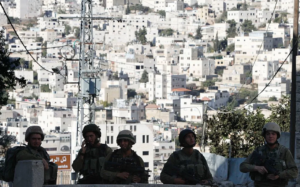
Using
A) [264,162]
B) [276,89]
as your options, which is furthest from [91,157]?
[276,89]

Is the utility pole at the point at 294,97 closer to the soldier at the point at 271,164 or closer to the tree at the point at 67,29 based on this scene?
the soldier at the point at 271,164

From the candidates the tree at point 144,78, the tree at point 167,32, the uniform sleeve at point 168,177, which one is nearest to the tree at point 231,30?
the tree at point 167,32

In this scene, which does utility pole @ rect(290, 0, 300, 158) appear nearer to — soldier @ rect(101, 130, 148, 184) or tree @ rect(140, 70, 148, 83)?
soldier @ rect(101, 130, 148, 184)

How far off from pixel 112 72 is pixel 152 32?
27725mm

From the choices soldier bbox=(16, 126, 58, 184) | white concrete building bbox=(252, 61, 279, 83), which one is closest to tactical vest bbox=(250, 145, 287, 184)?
soldier bbox=(16, 126, 58, 184)

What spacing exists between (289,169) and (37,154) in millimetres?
1801

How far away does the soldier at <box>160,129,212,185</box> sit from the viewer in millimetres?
6867

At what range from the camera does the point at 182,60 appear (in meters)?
136

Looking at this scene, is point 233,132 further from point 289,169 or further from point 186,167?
A: point 186,167

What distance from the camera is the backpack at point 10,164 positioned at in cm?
675

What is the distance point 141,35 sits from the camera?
527 feet

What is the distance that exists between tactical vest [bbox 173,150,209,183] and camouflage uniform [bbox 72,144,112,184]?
0.67 metres

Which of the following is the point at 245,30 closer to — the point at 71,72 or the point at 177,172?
the point at 71,72

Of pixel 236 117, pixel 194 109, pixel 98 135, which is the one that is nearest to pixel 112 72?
pixel 194 109
